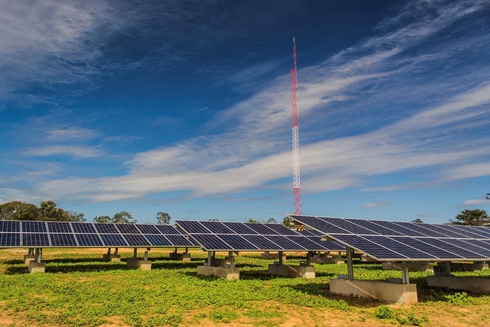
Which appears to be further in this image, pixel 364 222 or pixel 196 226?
pixel 196 226

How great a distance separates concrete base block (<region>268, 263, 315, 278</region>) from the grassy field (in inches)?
134

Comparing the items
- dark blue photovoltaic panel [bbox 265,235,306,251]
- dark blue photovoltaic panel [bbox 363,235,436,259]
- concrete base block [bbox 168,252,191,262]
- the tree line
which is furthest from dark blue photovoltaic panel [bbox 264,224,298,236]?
the tree line

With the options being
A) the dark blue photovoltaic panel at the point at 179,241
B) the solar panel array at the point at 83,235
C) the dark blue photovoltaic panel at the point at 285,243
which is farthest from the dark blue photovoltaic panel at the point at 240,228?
the solar panel array at the point at 83,235

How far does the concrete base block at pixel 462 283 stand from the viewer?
21422 millimetres

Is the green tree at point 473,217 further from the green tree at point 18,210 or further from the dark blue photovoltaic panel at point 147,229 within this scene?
the green tree at point 18,210

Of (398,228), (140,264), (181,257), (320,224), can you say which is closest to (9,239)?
(140,264)

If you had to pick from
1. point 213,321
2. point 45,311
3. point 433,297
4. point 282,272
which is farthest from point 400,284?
point 45,311

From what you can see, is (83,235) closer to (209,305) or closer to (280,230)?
(280,230)

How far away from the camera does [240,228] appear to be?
31.5 m

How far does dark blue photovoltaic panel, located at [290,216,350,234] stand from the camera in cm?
2006

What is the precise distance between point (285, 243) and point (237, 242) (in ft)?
13.7

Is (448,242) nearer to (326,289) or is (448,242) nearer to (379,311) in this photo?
(326,289)

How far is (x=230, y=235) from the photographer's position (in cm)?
2845

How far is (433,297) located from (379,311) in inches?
226
